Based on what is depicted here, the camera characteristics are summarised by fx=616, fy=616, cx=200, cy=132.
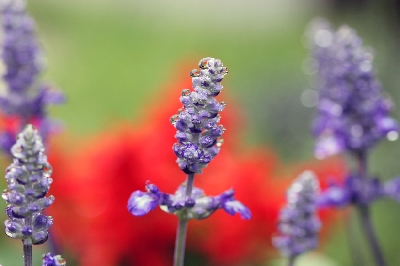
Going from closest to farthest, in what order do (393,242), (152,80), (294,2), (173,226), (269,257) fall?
(173,226)
(269,257)
(393,242)
(152,80)
(294,2)

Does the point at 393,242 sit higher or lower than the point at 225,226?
higher

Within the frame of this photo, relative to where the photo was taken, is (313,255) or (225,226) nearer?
(225,226)

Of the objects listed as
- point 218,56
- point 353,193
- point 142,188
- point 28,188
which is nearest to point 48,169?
point 28,188

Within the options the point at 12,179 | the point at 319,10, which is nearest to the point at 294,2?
the point at 319,10

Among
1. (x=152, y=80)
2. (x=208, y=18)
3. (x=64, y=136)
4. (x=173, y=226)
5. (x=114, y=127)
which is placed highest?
(x=208, y=18)

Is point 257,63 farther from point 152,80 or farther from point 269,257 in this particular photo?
point 269,257

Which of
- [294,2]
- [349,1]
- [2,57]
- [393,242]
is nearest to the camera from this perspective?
[2,57]

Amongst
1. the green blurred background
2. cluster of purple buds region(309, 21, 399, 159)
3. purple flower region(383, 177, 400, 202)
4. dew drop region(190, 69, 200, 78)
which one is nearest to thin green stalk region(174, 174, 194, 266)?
dew drop region(190, 69, 200, 78)

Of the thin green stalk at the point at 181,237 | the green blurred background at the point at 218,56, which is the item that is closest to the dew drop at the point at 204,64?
the thin green stalk at the point at 181,237
